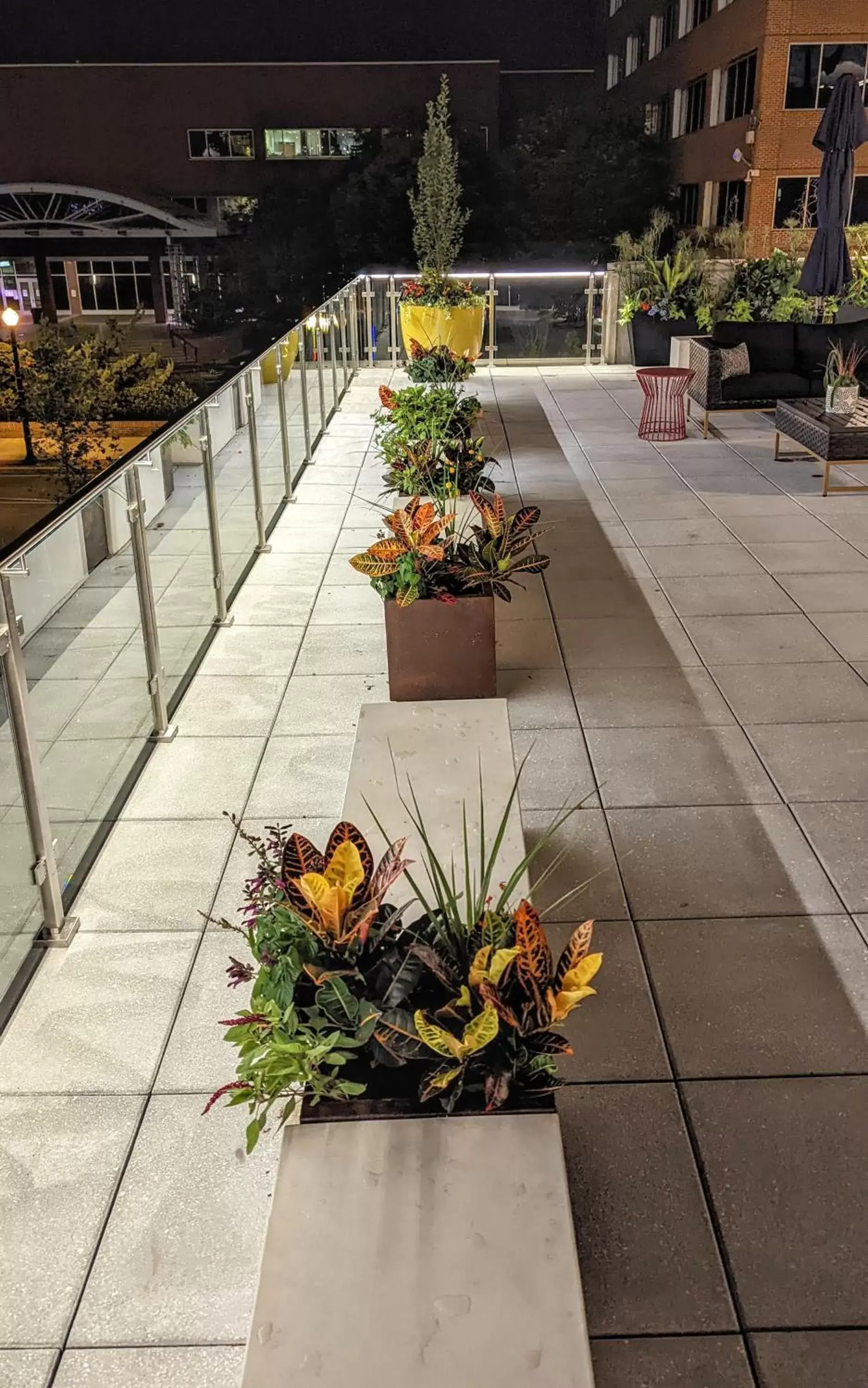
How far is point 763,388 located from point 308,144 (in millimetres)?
32593

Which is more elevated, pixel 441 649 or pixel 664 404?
pixel 664 404

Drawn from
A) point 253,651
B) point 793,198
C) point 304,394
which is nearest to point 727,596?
point 253,651

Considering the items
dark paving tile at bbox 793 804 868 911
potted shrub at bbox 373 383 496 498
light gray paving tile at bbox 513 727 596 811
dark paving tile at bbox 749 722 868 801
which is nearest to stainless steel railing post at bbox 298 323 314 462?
potted shrub at bbox 373 383 496 498

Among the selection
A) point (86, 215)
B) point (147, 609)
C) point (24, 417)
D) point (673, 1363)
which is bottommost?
point (24, 417)

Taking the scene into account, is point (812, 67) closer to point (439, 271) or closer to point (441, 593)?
point (439, 271)

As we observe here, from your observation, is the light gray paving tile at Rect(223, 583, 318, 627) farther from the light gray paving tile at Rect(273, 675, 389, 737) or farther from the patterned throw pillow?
the patterned throw pillow

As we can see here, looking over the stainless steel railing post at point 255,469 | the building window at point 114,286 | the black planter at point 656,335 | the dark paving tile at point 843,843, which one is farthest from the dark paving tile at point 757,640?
the building window at point 114,286

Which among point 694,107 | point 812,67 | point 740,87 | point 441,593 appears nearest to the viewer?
point 441,593

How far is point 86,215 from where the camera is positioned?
41.4 metres

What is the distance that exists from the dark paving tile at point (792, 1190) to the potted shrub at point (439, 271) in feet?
36.4

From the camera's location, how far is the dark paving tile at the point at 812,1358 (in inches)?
80.7

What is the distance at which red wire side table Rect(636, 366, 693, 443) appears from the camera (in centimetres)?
963

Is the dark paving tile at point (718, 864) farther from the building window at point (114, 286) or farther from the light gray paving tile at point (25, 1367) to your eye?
the building window at point (114, 286)

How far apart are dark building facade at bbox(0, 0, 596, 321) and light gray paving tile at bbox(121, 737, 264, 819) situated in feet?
119
